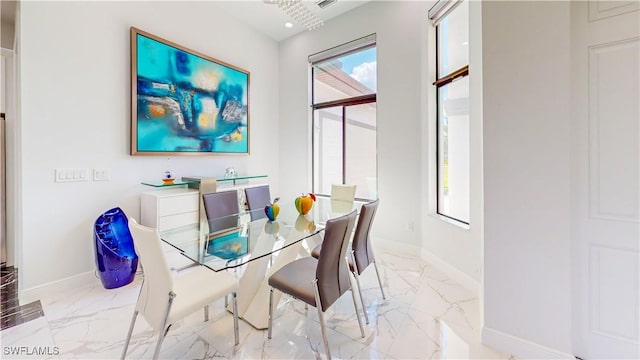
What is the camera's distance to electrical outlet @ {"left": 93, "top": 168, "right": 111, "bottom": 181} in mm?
2537

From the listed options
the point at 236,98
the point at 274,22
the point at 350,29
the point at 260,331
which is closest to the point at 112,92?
the point at 236,98

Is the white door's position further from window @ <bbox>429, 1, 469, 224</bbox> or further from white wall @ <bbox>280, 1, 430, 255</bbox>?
white wall @ <bbox>280, 1, 430, 255</bbox>

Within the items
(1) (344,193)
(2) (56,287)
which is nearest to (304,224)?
(1) (344,193)

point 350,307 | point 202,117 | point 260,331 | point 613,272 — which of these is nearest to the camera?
point 613,272

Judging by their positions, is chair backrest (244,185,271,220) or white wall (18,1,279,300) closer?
white wall (18,1,279,300)

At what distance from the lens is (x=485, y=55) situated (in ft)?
5.33

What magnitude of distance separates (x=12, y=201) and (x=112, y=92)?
1712 mm

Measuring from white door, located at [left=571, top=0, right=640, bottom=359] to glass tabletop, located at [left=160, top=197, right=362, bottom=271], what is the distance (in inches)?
67.0

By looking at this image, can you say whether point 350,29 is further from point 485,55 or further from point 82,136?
point 82,136

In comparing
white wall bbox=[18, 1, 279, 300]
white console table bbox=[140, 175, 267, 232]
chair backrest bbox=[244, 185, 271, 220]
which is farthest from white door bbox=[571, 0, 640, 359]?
white wall bbox=[18, 1, 279, 300]

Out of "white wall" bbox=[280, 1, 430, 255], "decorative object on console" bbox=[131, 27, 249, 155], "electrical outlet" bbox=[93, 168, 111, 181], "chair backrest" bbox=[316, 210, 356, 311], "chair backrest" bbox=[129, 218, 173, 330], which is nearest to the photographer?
"chair backrest" bbox=[129, 218, 173, 330]

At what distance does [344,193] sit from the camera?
10.8ft

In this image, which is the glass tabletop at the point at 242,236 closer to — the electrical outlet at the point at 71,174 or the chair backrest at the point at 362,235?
the chair backrest at the point at 362,235

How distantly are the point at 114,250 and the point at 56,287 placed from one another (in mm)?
572
